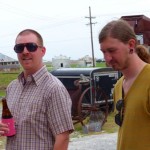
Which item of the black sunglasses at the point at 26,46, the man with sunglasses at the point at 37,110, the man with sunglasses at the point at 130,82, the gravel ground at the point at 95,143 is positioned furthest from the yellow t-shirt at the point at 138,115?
the gravel ground at the point at 95,143

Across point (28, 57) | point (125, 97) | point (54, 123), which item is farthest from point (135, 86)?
point (28, 57)

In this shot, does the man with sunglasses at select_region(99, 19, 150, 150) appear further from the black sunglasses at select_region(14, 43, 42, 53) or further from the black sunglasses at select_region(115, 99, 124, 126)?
the black sunglasses at select_region(14, 43, 42, 53)

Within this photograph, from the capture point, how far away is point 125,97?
97.1 inches

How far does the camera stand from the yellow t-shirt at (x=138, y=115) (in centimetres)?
232

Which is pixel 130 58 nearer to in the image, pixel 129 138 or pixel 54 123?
pixel 129 138

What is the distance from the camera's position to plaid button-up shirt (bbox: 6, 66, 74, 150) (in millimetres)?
2807

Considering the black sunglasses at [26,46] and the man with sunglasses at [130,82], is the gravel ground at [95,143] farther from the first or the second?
the man with sunglasses at [130,82]

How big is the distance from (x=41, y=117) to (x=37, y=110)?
0.18ft

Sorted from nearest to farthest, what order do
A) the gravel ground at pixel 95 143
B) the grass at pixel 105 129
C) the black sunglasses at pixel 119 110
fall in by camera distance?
the black sunglasses at pixel 119 110 < the gravel ground at pixel 95 143 < the grass at pixel 105 129

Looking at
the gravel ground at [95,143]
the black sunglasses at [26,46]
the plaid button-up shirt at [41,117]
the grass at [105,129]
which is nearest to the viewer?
the plaid button-up shirt at [41,117]

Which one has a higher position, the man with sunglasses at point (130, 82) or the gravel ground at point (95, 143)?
the man with sunglasses at point (130, 82)

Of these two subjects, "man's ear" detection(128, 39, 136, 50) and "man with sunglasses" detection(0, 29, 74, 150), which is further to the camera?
"man with sunglasses" detection(0, 29, 74, 150)

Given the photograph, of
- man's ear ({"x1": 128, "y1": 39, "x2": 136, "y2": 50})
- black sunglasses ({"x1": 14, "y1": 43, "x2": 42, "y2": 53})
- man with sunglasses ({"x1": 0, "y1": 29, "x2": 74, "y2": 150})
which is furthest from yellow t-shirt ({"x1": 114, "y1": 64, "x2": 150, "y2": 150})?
black sunglasses ({"x1": 14, "y1": 43, "x2": 42, "y2": 53})

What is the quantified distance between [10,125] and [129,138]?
0.86m
